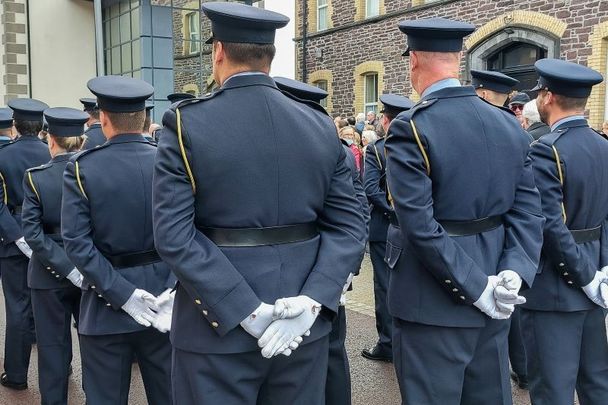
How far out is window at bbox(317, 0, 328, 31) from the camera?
68.0 ft

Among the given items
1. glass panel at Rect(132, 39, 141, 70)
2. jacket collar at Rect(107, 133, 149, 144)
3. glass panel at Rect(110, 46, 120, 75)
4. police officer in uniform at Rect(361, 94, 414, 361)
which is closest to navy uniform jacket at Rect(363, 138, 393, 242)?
police officer in uniform at Rect(361, 94, 414, 361)

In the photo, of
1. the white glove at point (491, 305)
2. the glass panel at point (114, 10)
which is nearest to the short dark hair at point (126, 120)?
the white glove at point (491, 305)

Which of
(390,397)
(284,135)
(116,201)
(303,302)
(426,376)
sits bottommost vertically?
(390,397)

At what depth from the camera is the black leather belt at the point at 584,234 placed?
142 inches

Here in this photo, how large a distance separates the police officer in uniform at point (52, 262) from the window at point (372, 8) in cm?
1555

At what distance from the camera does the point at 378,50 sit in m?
18.5

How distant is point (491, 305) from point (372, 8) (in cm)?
1716

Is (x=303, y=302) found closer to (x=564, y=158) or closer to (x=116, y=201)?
(x=116, y=201)

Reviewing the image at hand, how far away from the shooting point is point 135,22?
14727 millimetres

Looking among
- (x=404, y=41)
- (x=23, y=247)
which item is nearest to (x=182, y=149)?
(x=23, y=247)

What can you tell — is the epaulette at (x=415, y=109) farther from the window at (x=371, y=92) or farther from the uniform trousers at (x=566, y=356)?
the window at (x=371, y=92)

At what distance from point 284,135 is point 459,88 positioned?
100 cm

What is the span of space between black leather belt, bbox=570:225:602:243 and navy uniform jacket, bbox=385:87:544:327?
0.63 m

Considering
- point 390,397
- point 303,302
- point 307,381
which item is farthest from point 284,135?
point 390,397
